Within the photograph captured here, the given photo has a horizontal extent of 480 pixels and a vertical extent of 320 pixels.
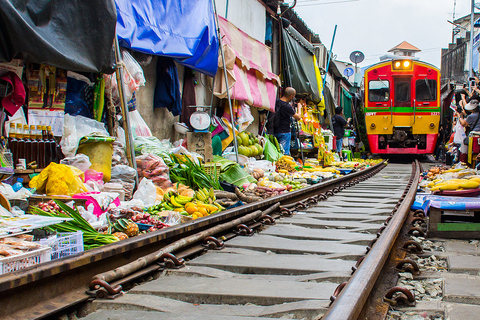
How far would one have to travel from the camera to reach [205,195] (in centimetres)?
636

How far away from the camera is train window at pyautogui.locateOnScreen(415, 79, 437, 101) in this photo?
17156 mm

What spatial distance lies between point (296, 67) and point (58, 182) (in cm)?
1124

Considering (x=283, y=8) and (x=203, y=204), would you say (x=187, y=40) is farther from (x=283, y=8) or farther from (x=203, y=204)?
(x=283, y=8)

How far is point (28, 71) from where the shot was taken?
18.4 ft

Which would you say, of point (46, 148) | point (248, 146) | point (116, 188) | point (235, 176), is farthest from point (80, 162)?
point (248, 146)

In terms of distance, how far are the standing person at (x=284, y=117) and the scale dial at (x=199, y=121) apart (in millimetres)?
4319

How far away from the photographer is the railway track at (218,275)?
8.31 ft

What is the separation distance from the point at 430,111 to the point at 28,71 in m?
14.9

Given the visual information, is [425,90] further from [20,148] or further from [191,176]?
[20,148]

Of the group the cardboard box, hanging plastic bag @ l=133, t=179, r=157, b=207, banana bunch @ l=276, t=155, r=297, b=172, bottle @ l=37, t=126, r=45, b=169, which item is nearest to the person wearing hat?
banana bunch @ l=276, t=155, r=297, b=172

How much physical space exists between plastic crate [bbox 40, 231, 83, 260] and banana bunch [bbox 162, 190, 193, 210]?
2.11 m

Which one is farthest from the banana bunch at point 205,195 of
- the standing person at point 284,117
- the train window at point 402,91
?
the train window at point 402,91

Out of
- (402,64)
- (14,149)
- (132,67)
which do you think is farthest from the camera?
(402,64)

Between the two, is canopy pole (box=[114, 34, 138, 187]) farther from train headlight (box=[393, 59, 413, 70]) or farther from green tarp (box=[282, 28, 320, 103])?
train headlight (box=[393, 59, 413, 70])
